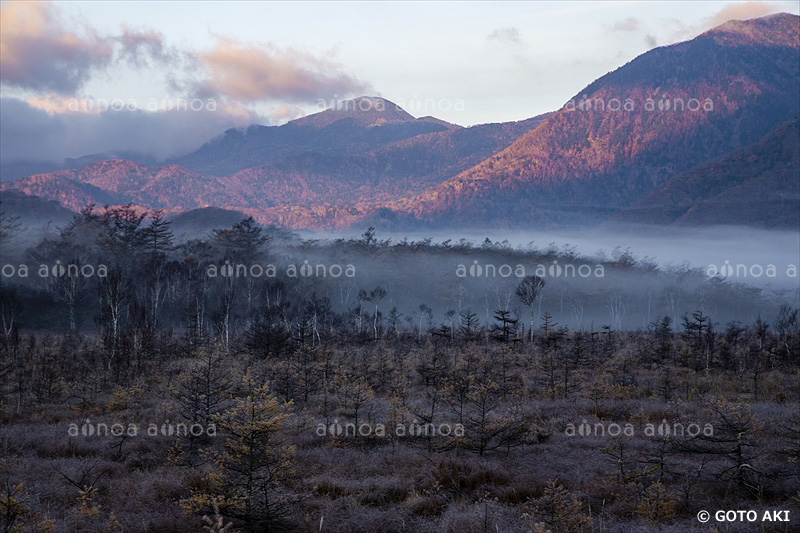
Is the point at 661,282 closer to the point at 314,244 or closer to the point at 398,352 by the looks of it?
the point at 314,244

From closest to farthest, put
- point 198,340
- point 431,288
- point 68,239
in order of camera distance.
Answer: point 198,340 → point 68,239 → point 431,288

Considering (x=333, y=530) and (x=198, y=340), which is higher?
(x=333, y=530)

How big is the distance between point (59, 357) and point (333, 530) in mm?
29564

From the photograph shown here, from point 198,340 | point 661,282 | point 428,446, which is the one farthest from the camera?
point 661,282

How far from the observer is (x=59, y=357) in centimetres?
3091

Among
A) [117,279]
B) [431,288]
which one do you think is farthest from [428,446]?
[431,288]

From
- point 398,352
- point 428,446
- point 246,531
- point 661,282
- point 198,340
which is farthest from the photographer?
point 661,282

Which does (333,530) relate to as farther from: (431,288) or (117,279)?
(431,288)

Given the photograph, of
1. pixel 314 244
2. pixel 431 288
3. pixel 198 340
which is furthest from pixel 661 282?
pixel 198 340

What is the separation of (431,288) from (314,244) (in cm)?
3068

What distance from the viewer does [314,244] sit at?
11038cm

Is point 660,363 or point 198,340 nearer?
point 660,363

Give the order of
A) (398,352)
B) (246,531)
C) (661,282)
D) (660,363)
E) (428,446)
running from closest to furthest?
(246,531) < (428,446) < (660,363) < (398,352) < (661,282)

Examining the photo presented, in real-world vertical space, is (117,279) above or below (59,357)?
above
